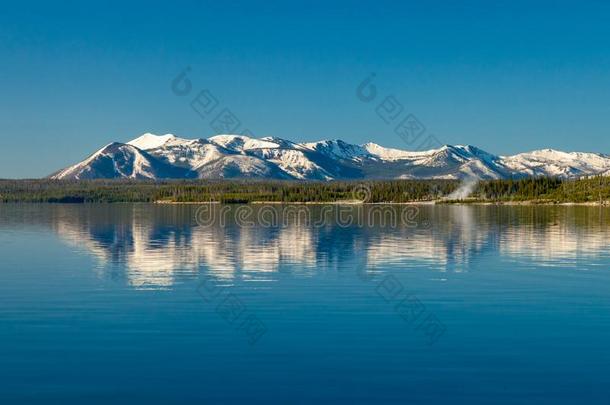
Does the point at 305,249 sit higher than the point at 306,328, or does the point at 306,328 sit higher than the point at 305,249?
the point at 305,249

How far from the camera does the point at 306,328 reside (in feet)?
128

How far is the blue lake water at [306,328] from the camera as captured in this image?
2816cm

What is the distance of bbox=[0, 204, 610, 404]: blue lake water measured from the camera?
92.4 ft

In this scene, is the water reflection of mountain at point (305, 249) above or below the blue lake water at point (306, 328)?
above

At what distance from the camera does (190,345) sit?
35156mm

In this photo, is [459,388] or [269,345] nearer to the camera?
[459,388]

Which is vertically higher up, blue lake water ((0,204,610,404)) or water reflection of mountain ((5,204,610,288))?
water reflection of mountain ((5,204,610,288))

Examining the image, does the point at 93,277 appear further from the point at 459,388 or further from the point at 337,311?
the point at 459,388

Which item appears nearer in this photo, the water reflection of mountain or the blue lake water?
the blue lake water

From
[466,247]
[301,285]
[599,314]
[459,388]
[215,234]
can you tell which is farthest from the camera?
[215,234]

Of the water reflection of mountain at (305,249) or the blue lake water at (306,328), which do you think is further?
the water reflection of mountain at (305,249)

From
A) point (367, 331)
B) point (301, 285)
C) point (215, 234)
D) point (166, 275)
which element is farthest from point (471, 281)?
point (215, 234)

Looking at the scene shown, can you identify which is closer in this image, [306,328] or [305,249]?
[306,328]

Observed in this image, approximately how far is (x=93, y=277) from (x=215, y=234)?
56.4 metres
